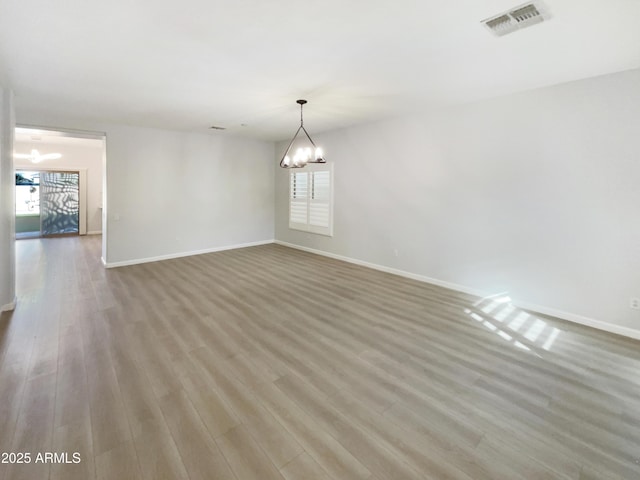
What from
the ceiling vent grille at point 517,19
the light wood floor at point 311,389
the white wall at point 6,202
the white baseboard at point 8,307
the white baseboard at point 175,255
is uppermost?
the ceiling vent grille at point 517,19

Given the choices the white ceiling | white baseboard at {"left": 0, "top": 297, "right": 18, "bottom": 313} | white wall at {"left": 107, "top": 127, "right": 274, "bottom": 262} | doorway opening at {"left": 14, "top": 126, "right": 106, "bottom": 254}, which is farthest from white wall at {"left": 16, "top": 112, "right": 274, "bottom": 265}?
doorway opening at {"left": 14, "top": 126, "right": 106, "bottom": 254}

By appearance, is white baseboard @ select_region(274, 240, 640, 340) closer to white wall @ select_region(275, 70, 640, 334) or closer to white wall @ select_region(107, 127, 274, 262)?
white wall @ select_region(275, 70, 640, 334)

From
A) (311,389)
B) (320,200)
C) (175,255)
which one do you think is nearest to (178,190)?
(175,255)

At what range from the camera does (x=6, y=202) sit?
365 cm

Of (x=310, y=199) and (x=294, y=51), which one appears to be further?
(x=310, y=199)

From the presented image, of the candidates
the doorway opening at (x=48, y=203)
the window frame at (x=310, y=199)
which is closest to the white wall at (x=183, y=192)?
the window frame at (x=310, y=199)

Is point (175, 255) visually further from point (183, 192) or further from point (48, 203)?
point (48, 203)

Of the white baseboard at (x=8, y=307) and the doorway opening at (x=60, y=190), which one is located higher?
the doorway opening at (x=60, y=190)

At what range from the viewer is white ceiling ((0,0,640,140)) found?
2152mm

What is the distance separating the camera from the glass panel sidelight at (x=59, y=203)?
30.0 ft

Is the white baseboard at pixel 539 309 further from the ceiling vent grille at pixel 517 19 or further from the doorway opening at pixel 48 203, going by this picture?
the doorway opening at pixel 48 203

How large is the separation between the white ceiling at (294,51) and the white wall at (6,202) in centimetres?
37

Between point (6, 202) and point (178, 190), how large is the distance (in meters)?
3.08

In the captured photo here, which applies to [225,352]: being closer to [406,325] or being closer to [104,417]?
[104,417]
